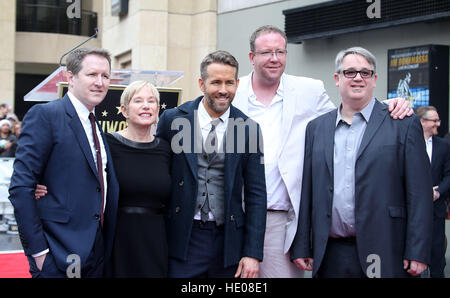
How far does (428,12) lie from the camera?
9023 mm

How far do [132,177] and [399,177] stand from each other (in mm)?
1653

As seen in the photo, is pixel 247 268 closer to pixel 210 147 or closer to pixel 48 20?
pixel 210 147

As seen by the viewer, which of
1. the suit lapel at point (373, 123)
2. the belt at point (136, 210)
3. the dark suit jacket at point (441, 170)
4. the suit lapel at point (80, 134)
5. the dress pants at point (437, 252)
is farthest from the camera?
the dark suit jacket at point (441, 170)

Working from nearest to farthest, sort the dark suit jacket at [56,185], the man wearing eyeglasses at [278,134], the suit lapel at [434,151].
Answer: the dark suit jacket at [56,185] → the man wearing eyeglasses at [278,134] → the suit lapel at [434,151]

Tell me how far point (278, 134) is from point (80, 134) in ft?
4.95

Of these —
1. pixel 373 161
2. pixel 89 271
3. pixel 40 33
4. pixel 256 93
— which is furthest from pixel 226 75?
pixel 40 33

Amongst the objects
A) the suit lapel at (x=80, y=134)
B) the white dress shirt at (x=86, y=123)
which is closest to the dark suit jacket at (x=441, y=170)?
the white dress shirt at (x=86, y=123)

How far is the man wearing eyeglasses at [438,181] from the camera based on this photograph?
743cm

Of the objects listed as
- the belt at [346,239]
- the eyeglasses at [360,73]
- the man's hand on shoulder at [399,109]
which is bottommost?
the belt at [346,239]

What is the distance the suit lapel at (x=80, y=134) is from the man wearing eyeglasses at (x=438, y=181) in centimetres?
498

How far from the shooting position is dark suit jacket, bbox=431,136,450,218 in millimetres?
7598

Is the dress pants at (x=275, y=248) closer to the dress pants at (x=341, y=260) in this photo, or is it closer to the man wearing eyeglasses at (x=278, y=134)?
the man wearing eyeglasses at (x=278, y=134)

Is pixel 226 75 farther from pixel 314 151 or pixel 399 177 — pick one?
pixel 399 177

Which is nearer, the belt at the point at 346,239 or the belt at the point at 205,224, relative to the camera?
the belt at the point at 205,224
